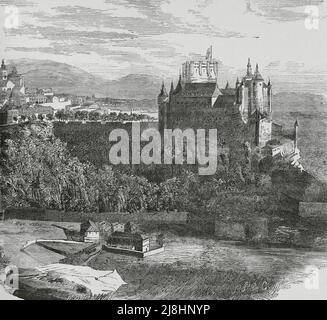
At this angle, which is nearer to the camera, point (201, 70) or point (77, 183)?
point (201, 70)

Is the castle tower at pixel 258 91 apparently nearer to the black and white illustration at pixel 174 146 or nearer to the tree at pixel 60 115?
the black and white illustration at pixel 174 146

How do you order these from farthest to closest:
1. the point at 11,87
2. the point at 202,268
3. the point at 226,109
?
the point at 11,87, the point at 226,109, the point at 202,268

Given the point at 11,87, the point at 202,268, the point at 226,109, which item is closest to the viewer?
the point at 202,268

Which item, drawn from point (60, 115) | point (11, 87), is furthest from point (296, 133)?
point (11, 87)

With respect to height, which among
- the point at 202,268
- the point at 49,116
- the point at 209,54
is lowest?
Answer: the point at 202,268

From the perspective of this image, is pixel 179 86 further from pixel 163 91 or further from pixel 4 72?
pixel 4 72

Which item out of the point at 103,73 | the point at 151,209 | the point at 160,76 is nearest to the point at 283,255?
the point at 151,209

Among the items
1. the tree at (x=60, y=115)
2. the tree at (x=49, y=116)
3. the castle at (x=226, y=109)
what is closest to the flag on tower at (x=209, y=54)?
the castle at (x=226, y=109)

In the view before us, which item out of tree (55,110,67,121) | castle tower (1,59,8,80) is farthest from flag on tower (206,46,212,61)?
castle tower (1,59,8,80)
